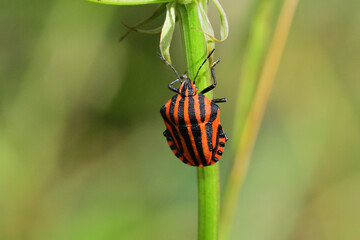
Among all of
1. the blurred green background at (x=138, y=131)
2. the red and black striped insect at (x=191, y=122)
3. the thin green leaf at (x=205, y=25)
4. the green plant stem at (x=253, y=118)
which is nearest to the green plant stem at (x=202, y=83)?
the thin green leaf at (x=205, y=25)

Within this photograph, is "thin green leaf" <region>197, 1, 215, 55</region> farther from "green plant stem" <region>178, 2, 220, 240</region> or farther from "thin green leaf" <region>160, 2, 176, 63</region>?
"thin green leaf" <region>160, 2, 176, 63</region>

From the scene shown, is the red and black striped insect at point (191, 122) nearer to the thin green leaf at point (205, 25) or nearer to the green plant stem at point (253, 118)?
the green plant stem at point (253, 118)

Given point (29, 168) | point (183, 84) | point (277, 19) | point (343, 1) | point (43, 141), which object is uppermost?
point (343, 1)

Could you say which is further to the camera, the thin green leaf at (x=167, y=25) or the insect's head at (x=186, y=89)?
the insect's head at (x=186, y=89)

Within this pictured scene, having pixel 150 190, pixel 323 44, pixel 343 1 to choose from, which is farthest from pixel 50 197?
pixel 343 1

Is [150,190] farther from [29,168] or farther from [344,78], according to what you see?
[344,78]

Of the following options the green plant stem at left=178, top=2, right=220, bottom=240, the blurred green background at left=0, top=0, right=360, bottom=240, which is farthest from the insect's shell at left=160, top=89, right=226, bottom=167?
the blurred green background at left=0, top=0, right=360, bottom=240
